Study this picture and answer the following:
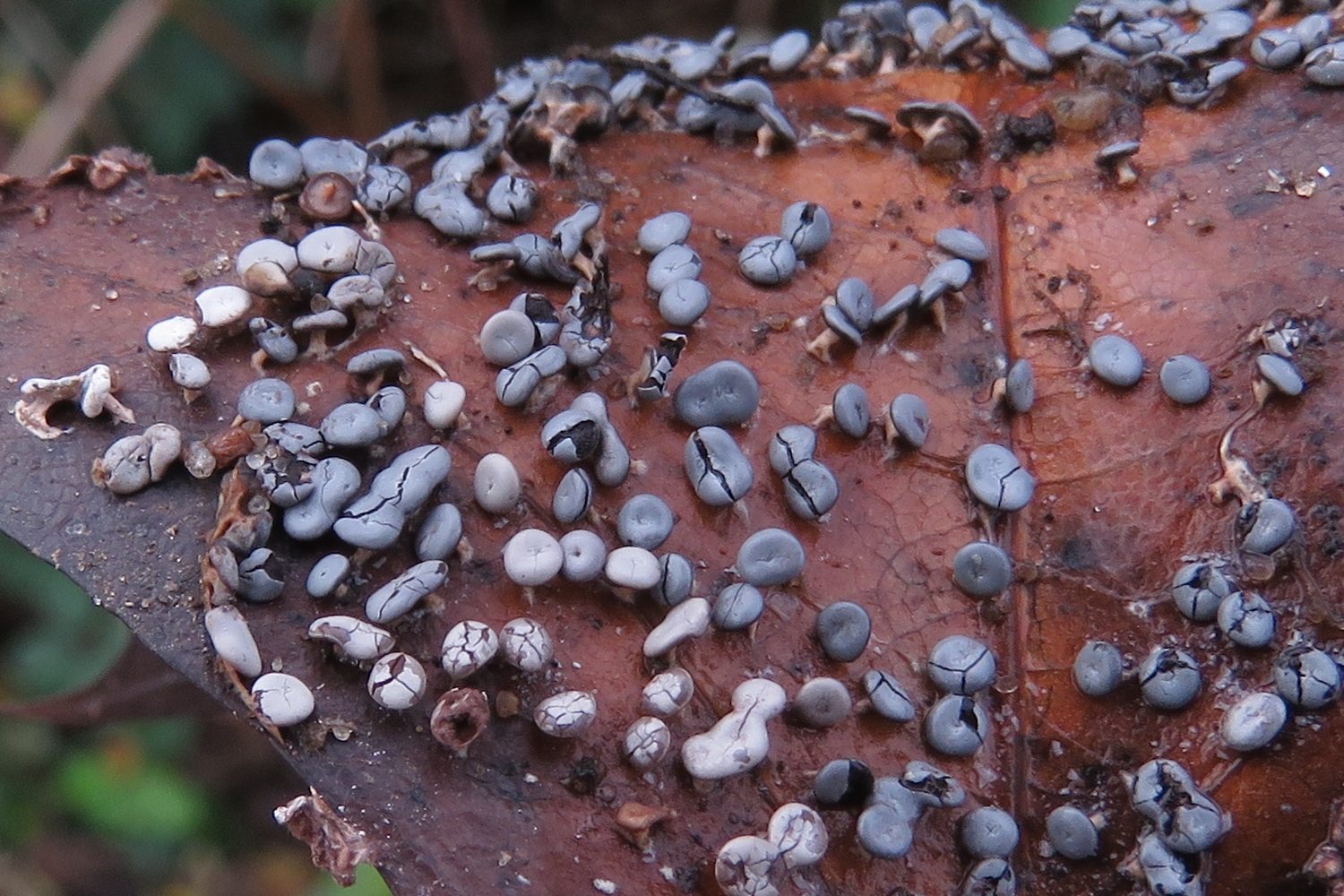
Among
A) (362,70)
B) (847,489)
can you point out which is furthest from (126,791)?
(847,489)

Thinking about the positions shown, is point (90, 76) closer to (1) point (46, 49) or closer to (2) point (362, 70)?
(1) point (46, 49)

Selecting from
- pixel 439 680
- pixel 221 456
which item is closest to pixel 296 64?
pixel 221 456

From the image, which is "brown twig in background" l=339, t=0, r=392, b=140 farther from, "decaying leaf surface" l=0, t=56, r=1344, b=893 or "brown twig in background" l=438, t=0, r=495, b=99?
"decaying leaf surface" l=0, t=56, r=1344, b=893

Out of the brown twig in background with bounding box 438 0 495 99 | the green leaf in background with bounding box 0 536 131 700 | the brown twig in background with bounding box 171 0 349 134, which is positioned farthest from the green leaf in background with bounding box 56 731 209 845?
the brown twig in background with bounding box 438 0 495 99

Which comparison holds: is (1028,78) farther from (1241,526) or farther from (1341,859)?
(1341,859)

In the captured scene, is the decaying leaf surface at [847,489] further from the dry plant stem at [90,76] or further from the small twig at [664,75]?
the dry plant stem at [90,76]

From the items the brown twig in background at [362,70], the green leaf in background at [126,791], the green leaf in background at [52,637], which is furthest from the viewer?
the brown twig in background at [362,70]

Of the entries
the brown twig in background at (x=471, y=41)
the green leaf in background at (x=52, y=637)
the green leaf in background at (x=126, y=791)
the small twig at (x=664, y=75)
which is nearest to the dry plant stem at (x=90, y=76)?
the brown twig in background at (x=471, y=41)
